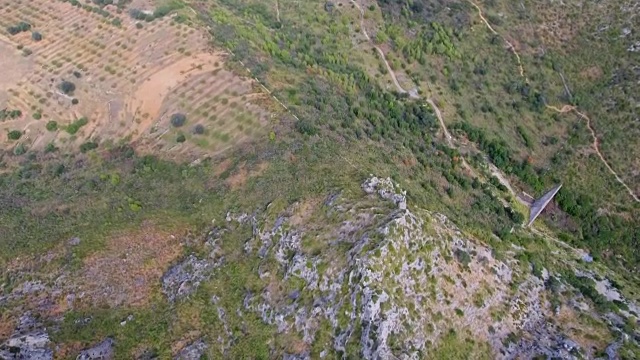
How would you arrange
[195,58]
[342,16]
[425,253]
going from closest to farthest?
1. [425,253]
2. [195,58]
3. [342,16]

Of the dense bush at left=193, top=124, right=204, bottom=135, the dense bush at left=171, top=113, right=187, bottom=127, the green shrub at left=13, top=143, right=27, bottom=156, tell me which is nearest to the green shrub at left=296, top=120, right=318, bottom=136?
the dense bush at left=193, top=124, right=204, bottom=135

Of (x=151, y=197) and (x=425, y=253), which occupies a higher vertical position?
(x=425, y=253)

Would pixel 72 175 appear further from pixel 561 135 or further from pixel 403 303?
pixel 561 135

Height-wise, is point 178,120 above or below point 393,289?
below

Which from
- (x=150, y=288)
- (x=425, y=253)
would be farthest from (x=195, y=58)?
(x=425, y=253)

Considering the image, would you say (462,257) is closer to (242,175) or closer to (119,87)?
(242,175)

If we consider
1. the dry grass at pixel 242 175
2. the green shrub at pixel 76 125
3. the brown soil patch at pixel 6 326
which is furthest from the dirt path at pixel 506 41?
the brown soil patch at pixel 6 326

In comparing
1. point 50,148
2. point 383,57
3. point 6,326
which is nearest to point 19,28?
point 50,148

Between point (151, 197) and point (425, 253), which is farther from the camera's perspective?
point (151, 197)
